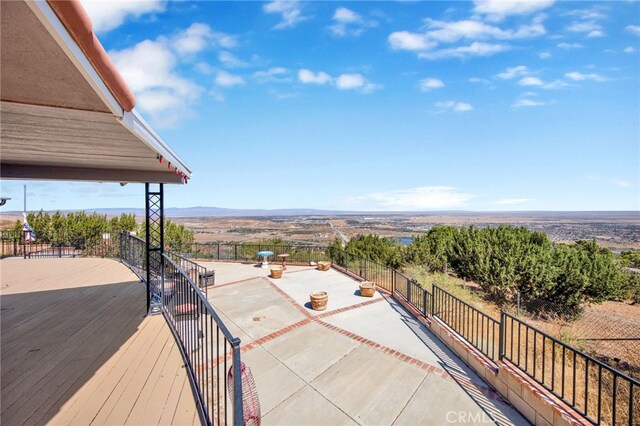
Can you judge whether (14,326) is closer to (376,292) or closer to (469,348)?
(469,348)

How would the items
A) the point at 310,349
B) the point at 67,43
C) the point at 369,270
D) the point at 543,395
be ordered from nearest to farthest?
the point at 67,43, the point at 543,395, the point at 310,349, the point at 369,270

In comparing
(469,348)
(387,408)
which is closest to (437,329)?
(469,348)

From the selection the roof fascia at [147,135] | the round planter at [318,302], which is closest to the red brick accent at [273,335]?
the round planter at [318,302]

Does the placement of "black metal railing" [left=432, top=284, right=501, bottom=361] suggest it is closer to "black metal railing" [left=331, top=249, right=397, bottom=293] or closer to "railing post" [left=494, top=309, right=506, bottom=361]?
"railing post" [left=494, top=309, right=506, bottom=361]

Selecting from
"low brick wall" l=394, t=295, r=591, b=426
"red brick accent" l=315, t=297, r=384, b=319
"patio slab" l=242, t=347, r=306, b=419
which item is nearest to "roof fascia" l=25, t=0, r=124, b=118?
"patio slab" l=242, t=347, r=306, b=419

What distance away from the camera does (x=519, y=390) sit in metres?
4.12

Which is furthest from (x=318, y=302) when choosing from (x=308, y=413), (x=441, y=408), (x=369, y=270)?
(x=369, y=270)

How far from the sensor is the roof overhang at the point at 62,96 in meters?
1.09

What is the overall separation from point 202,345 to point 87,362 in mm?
1836

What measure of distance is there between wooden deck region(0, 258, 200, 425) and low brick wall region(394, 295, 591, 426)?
13.7 ft

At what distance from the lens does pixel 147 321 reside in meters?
5.02

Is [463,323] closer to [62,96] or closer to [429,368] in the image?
[429,368]
